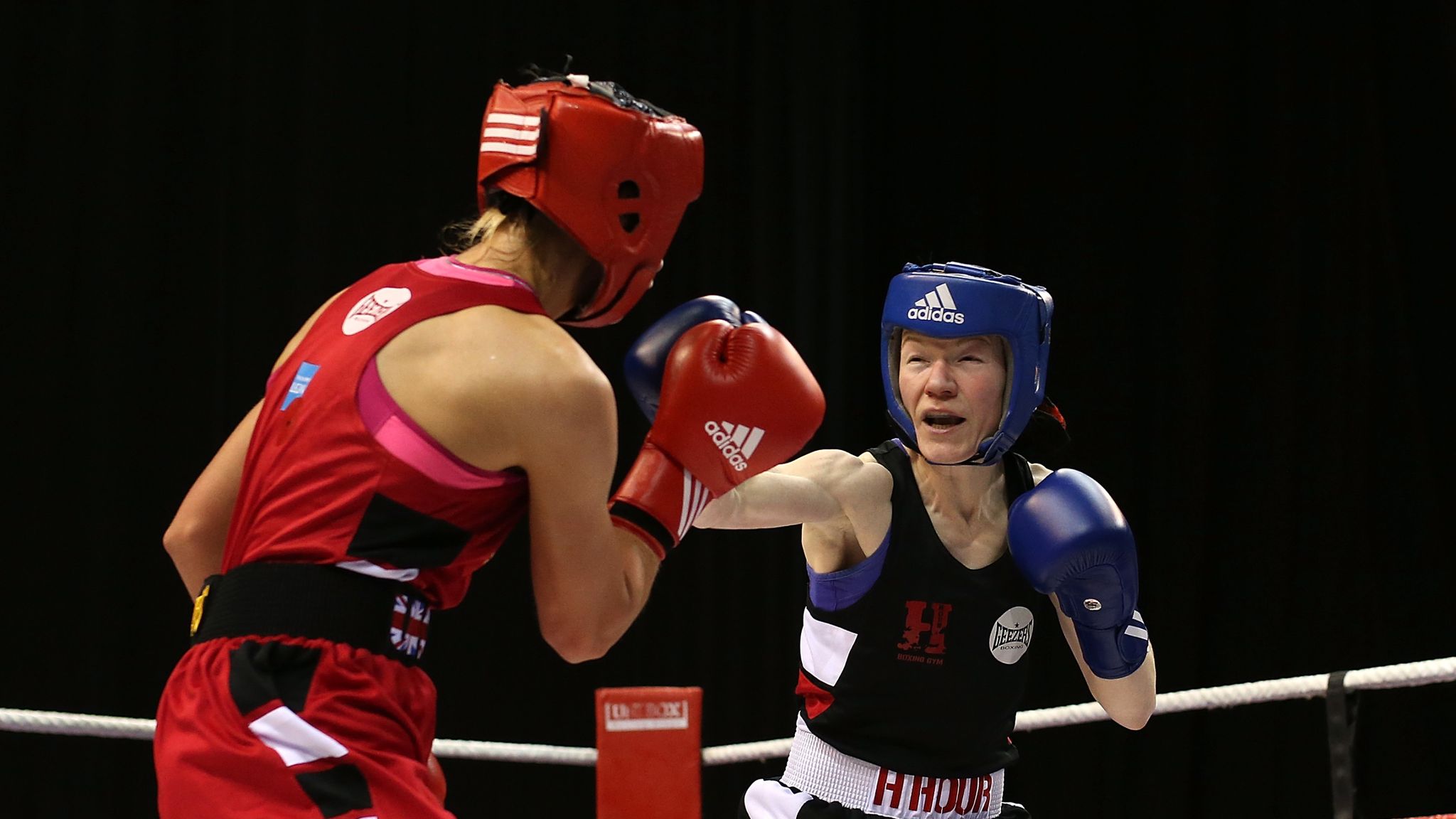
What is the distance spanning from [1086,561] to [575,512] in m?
0.97

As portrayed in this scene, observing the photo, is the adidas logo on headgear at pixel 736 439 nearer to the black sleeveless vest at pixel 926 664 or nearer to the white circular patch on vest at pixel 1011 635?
the black sleeveless vest at pixel 926 664

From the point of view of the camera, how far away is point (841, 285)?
407 cm

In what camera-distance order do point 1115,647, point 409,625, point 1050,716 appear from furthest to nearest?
point 1050,716 < point 1115,647 < point 409,625

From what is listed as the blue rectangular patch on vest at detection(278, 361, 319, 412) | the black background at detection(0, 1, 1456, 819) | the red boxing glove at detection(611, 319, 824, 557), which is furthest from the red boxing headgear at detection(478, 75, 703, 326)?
the black background at detection(0, 1, 1456, 819)

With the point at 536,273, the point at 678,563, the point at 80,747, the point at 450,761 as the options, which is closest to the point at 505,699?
the point at 450,761

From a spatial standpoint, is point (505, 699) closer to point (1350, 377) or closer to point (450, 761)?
point (450, 761)

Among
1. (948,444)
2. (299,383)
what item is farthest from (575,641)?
(948,444)

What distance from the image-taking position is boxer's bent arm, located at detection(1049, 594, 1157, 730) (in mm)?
2199

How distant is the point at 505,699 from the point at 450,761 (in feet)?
0.76

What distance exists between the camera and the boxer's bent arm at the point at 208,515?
155 centimetres

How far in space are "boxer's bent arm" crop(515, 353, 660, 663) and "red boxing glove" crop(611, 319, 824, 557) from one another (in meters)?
0.14

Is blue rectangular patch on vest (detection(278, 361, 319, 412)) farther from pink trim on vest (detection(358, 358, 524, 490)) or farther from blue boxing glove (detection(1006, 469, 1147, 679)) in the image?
→ blue boxing glove (detection(1006, 469, 1147, 679))

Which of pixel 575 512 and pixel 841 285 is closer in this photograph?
pixel 575 512

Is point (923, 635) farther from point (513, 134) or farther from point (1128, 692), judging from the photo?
point (513, 134)
